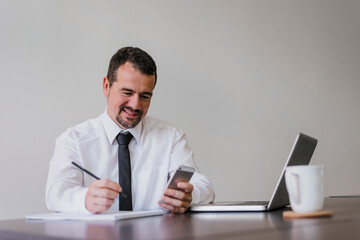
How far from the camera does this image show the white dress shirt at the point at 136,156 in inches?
84.0

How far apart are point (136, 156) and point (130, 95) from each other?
0.31m

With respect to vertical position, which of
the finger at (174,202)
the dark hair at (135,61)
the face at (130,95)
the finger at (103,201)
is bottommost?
the finger at (174,202)

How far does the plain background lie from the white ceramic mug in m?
1.76

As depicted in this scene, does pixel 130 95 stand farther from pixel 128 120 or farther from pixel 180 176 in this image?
pixel 180 176

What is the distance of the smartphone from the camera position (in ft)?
5.39

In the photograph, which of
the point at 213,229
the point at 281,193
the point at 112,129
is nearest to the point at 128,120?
the point at 112,129

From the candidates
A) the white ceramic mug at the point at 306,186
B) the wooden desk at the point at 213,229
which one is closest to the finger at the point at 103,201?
the wooden desk at the point at 213,229

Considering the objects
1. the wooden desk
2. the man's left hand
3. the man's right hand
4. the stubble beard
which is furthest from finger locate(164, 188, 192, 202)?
the stubble beard

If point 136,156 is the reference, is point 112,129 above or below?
above

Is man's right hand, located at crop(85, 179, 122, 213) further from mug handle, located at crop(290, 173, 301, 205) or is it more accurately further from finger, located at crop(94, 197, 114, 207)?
mug handle, located at crop(290, 173, 301, 205)

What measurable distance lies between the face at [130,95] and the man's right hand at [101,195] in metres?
0.75

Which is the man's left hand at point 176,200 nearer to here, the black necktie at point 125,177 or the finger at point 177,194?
the finger at point 177,194

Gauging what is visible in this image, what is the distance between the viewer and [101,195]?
5.06 feet

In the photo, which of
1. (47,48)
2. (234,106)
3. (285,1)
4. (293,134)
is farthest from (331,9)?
(47,48)
